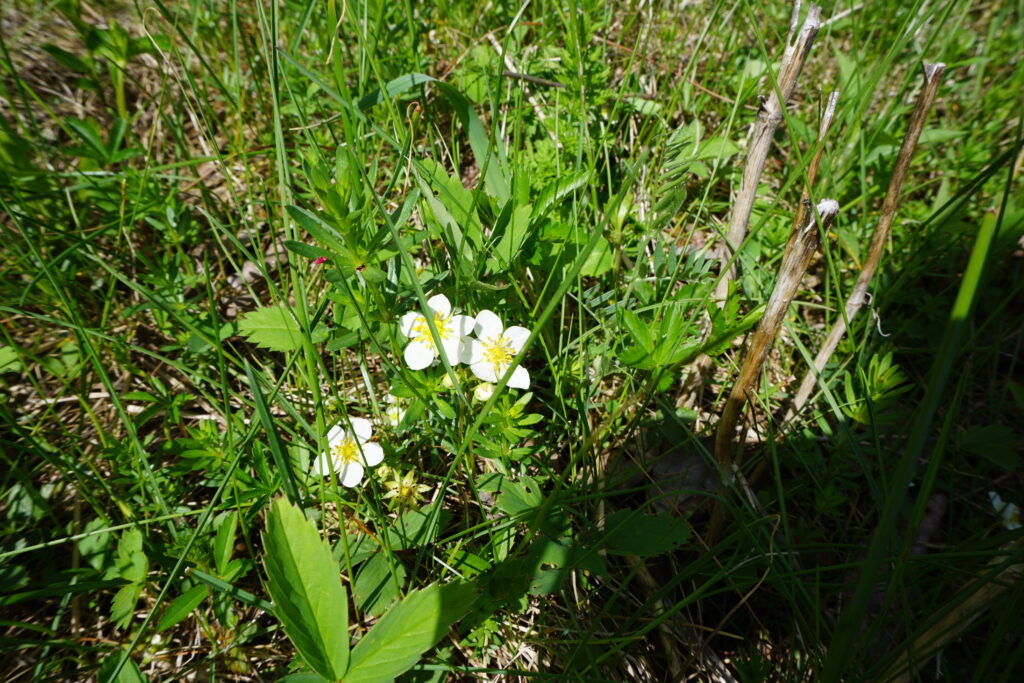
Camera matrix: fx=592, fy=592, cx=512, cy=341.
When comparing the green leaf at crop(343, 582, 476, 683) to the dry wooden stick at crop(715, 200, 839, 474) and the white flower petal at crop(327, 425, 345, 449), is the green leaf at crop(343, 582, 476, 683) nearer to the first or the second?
the white flower petal at crop(327, 425, 345, 449)

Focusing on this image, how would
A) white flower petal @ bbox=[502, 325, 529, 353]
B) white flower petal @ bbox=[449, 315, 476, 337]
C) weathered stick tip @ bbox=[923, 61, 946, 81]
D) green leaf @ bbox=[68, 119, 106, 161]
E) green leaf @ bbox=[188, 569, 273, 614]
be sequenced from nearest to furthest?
weathered stick tip @ bbox=[923, 61, 946, 81] < green leaf @ bbox=[188, 569, 273, 614] < white flower petal @ bbox=[449, 315, 476, 337] < white flower petal @ bbox=[502, 325, 529, 353] < green leaf @ bbox=[68, 119, 106, 161]

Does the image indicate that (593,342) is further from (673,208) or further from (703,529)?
(703,529)

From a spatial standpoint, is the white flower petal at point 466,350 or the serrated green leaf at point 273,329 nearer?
the white flower petal at point 466,350

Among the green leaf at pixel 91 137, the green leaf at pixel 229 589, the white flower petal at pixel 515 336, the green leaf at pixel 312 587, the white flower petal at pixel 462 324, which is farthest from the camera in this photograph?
the green leaf at pixel 91 137

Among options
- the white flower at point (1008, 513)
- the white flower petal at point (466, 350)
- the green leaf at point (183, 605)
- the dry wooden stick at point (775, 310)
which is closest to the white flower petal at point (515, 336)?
the white flower petal at point (466, 350)

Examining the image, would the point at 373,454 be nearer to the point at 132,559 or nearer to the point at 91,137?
the point at 132,559

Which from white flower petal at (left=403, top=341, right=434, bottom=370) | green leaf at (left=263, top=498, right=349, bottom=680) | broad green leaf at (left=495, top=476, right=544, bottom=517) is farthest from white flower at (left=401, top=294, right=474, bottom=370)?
green leaf at (left=263, top=498, right=349, bottom=680)

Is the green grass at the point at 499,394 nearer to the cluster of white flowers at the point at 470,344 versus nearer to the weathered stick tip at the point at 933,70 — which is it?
the cluster of white flowers at the point at 470,344
